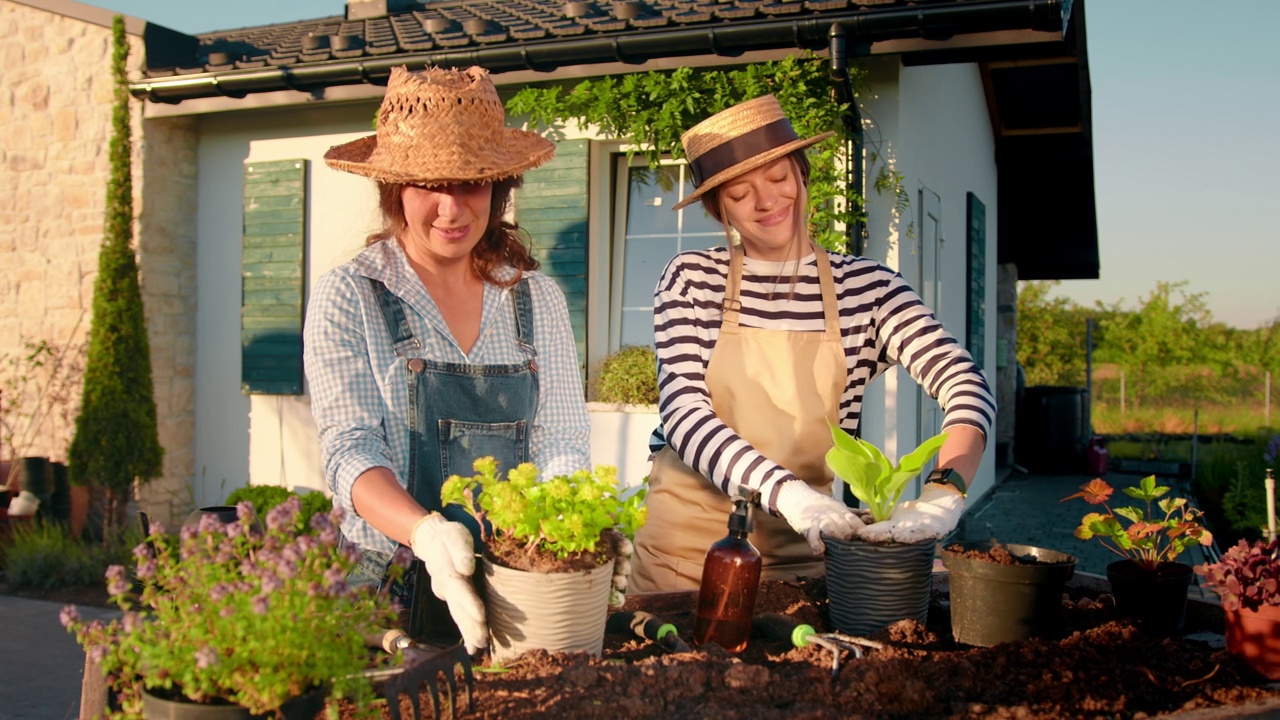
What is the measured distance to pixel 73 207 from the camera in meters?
7.50

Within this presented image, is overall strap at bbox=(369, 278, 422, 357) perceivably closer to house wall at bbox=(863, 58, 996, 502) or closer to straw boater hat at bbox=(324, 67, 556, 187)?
straw boater hat at bbox=(324, 67, 556, 187)

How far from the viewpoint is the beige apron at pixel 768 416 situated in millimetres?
2338

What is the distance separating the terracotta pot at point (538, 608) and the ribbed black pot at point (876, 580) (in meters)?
0.49

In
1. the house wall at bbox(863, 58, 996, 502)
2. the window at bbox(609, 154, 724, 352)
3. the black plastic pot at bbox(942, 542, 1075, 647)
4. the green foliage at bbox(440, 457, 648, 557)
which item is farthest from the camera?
the window at bbox(609, 154, 724, 352)

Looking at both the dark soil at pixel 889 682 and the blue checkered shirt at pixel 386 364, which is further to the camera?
the blue checkered shirt at pixel 386 364

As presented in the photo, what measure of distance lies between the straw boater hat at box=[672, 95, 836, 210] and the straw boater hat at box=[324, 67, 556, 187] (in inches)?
17.1

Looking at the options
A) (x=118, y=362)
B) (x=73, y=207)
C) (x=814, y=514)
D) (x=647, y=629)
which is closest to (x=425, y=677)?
(x=647, y=629)

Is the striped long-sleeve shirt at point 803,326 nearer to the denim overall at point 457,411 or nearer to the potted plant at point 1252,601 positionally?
the denim overall at point 457,411

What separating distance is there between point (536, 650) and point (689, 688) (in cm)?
25

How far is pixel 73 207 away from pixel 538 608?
24.1 feet

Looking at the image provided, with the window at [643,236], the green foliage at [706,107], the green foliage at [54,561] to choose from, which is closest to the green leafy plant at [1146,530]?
the green foliage at [706,107]

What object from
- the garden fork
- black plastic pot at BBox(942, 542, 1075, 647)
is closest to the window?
black plastic pot at BBox(942, 542, 1075, 647)

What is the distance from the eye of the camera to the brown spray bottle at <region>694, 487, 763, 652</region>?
68.2 inches

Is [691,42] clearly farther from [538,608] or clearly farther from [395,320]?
[538,608]
